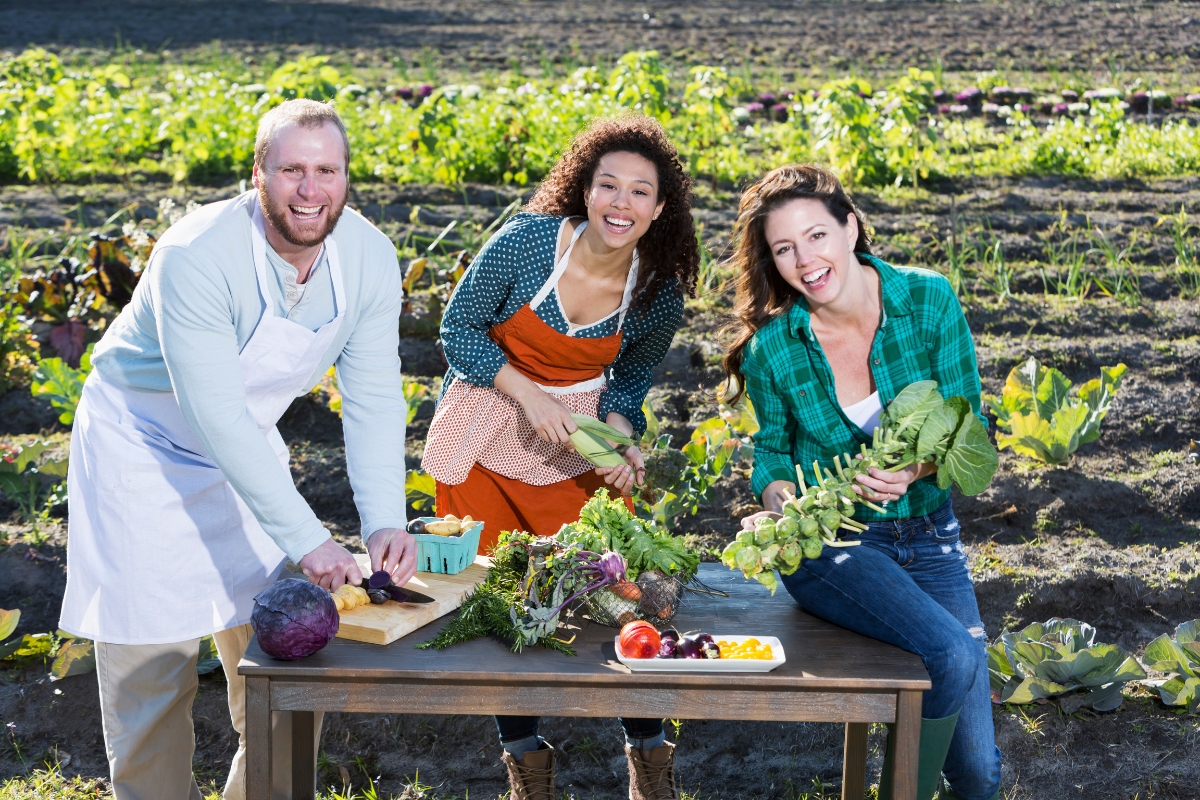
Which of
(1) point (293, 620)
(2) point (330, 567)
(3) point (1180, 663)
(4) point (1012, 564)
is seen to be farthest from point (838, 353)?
(4) point (1012, 564)

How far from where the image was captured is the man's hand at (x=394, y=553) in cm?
231

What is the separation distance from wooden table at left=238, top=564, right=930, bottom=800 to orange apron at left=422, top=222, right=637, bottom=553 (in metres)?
0.92

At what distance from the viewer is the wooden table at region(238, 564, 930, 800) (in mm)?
2014

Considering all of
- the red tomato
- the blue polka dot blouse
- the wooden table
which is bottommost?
the wooden table

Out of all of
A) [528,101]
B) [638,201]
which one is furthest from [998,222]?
[638,201]

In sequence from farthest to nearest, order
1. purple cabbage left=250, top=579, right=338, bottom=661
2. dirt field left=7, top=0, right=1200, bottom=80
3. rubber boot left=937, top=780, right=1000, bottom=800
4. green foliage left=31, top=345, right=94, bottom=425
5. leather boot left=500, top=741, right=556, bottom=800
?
dirt field left=7, top=0, right=1200, bottom=80 < green foliage left=31, top=345, right=94, bottom=425 < leather boot left=500, top=741, right=556, bottom=800 < rubber boot left=937, top=780, right=1000, bottom=800 < purple cabbage left=250, top=579, right=338, bottom=661

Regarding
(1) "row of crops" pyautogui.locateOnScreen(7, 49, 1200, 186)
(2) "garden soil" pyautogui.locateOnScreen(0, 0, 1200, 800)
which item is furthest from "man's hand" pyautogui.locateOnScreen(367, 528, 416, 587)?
(1) "row of crops" pyautogui.locateOnScreen(7, 49, 1200, 186)

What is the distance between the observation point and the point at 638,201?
9.05 feet

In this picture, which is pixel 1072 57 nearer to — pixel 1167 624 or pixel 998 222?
pixel 998 222

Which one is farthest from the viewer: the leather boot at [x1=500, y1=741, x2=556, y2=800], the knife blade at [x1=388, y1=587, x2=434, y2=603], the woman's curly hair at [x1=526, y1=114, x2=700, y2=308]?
the woman's curly hair at [x1=526, y1=114, x2=700, y2=308]

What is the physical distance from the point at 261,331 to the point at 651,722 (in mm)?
1244

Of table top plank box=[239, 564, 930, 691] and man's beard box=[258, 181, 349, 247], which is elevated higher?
man's beard box=[258, 181, 349, 247]

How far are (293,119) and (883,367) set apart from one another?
1.32 m

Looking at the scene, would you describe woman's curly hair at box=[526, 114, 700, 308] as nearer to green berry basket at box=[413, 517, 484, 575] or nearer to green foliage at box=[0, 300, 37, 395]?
green berry basket at box=[413, 517, 484, 575]
